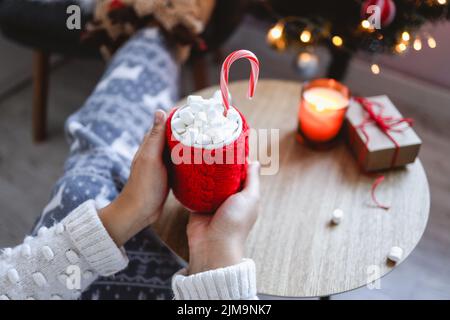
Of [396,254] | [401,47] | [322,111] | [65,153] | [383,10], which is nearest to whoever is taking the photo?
[396,254]

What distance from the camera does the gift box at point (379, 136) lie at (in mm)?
833

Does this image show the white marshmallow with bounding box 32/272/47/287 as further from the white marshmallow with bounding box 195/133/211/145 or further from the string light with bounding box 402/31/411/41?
the string light with bounding box 402/31/411/41

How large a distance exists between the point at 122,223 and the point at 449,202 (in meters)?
1.16

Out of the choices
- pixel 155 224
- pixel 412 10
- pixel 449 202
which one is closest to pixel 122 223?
pixel 155 224

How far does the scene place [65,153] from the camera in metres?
1.59

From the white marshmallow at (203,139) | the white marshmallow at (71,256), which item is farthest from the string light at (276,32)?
the white marshmallow at (71,256)

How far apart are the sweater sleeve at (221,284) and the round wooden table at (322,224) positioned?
0.29 feet

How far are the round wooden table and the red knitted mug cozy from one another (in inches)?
4.2

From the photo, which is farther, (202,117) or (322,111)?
(322,111)

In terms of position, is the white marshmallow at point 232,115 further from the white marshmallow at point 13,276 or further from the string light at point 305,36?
the string light at point 305,36

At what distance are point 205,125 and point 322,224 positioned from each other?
31cm

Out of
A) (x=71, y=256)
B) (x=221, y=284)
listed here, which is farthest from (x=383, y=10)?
(x=71, y=256)

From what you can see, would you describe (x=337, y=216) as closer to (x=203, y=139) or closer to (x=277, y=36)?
(x=203, y=139)
